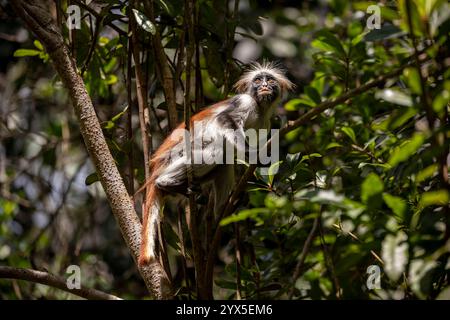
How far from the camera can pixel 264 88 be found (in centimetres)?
543

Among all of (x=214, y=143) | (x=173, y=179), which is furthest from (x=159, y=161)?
(x=214, y=143)

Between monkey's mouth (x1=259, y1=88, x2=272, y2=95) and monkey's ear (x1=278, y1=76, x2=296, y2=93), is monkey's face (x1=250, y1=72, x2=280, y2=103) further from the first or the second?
monkey's ear (x1=278, y1=76, x2=296, y2=93)

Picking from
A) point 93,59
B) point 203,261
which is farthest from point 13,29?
point 203,261

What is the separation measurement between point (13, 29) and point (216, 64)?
14.0 feet

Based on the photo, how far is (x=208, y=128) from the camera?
16.5 feet

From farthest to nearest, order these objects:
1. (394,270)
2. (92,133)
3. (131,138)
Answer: (131,138), (92,133), (394,270)

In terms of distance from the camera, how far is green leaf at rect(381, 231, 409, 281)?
2.51m

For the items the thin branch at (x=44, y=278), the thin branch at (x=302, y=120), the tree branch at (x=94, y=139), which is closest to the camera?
the thin branch at (x=302, y=120)

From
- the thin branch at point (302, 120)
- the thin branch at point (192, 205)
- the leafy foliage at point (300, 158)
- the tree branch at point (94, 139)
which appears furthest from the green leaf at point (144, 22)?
the thin branch at point (302, 120)

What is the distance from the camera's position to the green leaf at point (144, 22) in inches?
157

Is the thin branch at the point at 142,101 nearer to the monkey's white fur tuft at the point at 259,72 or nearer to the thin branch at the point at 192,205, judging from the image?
the thin branch at the point at 192,205

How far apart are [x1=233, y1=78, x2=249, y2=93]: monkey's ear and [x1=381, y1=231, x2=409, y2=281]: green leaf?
313cm

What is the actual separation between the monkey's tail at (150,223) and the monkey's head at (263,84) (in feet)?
4.29
